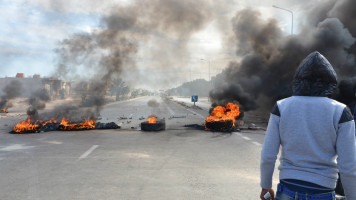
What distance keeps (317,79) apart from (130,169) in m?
4.97

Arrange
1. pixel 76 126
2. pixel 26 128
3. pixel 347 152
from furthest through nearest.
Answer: pixel 76 126
pixel 26 128
pixel 347 152

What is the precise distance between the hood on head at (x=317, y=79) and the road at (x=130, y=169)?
9.43 feet

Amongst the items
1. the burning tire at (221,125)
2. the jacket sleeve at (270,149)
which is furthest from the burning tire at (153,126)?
the jacket sleeve at (270,149)

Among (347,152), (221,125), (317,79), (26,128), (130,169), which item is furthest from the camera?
(221,125)

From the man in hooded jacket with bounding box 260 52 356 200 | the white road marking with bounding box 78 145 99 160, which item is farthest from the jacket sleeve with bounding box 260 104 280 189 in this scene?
the white road marking with bounding box 78 145 99 160

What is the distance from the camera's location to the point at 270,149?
2117mm

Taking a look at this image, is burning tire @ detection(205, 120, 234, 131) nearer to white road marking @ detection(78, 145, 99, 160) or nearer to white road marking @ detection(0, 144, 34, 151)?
white road marking @ detection(78, 145, 99, 160)

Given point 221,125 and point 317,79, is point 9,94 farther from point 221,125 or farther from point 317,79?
point 317,79

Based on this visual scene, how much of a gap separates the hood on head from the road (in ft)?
9.43

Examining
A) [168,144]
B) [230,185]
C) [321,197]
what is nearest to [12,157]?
[168,144]

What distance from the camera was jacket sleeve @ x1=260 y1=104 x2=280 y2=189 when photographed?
6.88ft

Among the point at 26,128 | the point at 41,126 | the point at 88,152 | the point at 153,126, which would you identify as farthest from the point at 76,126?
the point at 88,152

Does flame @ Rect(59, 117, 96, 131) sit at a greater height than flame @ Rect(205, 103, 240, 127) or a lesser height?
lesser

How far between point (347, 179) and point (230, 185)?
332 centimetres
